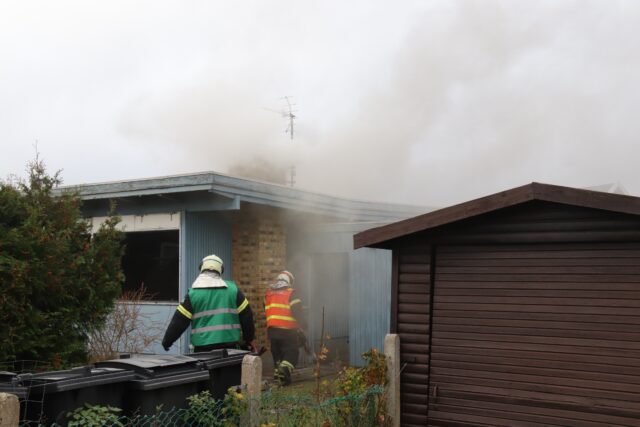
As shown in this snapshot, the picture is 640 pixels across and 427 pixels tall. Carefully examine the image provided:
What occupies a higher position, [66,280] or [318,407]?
[66,280]

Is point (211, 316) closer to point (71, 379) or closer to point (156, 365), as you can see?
point (156, 365)

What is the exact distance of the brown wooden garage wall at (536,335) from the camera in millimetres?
5996

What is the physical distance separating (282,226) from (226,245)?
1.15 m

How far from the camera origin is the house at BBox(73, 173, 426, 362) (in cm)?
1237

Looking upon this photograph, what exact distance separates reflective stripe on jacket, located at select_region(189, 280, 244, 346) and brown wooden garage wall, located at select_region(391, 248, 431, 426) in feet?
5.43

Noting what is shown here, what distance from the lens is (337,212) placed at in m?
14.7

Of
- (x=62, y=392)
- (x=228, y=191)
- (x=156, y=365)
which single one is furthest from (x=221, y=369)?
(x=228, y=191)

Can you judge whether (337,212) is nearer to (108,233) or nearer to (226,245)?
(226,245)

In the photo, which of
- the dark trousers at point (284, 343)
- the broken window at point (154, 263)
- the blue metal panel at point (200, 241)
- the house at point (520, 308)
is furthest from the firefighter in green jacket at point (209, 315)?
the broken window at point (154, 263)

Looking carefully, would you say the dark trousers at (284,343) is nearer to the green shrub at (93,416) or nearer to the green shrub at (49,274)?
the green shrub at (49,274)

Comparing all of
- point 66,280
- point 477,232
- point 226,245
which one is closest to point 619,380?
point 477,232

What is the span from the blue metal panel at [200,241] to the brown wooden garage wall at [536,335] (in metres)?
6.34

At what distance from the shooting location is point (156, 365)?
5383 millimetres

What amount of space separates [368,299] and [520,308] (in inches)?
241
